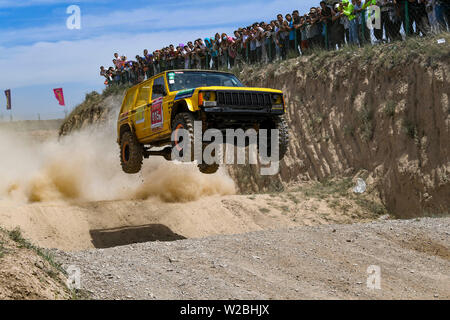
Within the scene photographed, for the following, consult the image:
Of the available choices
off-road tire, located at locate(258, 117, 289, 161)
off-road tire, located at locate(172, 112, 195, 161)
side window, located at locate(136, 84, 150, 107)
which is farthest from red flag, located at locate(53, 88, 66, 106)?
off-road tire, located at locate(258, 117, 289, 161)

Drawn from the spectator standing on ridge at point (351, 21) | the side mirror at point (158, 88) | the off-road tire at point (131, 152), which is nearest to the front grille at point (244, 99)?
the side mirror at point (158, 88)

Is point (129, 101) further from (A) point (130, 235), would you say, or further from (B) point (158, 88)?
(A) point (130, 235)

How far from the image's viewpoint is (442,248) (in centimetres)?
892

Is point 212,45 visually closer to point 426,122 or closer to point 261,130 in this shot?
point 426,122

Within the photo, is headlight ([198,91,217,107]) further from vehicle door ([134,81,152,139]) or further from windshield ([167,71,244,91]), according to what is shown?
vehicle door ([134,81,152,139])

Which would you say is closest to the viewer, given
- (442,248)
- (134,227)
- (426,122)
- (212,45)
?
(442,248)

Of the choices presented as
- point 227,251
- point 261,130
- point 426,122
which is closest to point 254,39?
point 426,122

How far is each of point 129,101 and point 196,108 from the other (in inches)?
137

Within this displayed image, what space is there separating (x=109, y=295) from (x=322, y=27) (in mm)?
13788

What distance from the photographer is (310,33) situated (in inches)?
713

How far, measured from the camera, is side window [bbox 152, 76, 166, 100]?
33.5 ft

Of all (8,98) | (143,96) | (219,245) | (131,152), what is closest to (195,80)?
(143,96)

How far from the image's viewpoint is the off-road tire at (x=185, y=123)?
31.6 ft

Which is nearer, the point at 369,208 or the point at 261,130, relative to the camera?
the point at 261,130
